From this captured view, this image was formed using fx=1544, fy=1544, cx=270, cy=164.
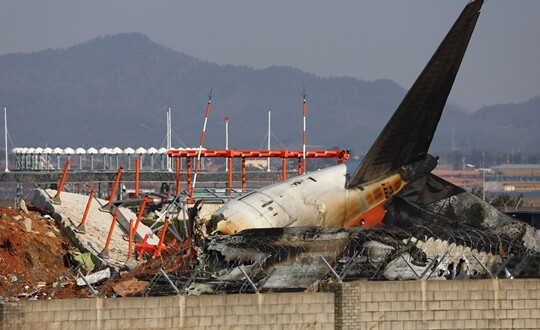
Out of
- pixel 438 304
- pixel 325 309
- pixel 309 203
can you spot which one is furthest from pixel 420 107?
pixel 325 309

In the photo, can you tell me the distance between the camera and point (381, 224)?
184 ft

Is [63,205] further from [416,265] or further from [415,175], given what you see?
[416,265]

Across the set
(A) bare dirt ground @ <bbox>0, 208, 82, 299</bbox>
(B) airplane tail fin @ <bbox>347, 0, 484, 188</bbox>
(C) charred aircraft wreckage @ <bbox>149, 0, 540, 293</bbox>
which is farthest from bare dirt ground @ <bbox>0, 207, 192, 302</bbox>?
(B) airplane tail fin @ <bbox>347, 0, 484, 188</bbox>

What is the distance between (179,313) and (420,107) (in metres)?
23.0

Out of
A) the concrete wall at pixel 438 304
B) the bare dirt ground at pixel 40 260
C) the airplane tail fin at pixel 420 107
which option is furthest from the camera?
the airplane tail fin at pixel 420 107

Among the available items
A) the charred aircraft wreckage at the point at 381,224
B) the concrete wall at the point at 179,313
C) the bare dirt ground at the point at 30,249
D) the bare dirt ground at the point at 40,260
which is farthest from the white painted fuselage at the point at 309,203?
the concrete wall at the point at 179,313

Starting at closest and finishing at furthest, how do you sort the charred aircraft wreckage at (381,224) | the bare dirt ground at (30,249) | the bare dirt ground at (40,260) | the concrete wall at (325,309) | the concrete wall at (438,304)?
the concrete wall at (325,309) < the concrete wall at (438,304) < the charred aircraft wreckage at (381,224) < the bare dirt ground at (40,260) < the bare dirt ground at (30,249)

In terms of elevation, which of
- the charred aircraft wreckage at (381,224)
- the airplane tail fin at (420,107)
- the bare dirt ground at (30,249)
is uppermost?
the airplane tail fin at (420,107)

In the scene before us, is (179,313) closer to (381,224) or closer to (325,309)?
(325,309)

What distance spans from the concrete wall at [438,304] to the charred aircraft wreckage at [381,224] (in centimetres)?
57

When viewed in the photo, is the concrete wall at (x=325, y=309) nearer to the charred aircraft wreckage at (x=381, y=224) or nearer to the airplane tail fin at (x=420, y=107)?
the charred aircraft wreckage at (x=381, y=224)

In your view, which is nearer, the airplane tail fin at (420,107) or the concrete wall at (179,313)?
the concrete wall at (179,313)

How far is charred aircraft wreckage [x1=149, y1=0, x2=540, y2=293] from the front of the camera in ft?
139

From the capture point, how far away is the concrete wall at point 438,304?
3694 cm
